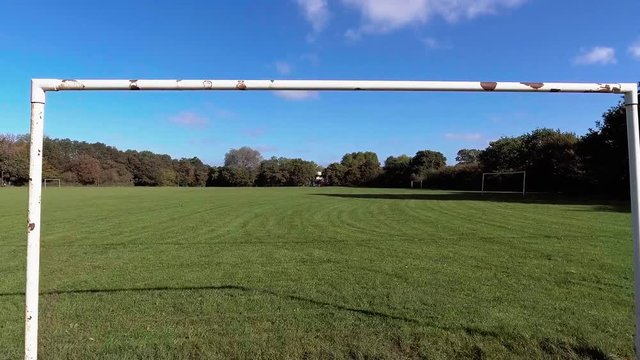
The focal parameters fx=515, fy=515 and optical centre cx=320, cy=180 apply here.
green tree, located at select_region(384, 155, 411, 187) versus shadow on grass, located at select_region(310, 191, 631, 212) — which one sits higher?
green tree, located at select_region(384, 155, 411, 187)

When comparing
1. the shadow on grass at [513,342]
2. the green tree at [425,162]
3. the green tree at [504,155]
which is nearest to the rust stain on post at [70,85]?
the shadow on grass at [513,342]

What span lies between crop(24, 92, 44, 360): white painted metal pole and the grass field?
75 cm

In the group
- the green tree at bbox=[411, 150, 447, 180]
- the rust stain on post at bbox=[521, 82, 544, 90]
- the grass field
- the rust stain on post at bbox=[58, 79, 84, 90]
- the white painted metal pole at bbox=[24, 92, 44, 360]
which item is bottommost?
the grass field

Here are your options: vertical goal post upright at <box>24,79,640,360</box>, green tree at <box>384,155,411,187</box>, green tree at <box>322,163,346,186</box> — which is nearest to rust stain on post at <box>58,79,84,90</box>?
vertical goal post upright at <box>24,79,640,360</box>

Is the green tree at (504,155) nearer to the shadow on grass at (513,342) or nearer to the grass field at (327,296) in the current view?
the grass field at (327,296)

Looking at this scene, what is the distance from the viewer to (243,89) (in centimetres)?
407

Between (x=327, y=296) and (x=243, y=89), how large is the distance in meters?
3.54

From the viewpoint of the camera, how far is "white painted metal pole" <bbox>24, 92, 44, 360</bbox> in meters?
3.68

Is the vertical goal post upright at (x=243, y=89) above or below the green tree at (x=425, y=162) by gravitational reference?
below

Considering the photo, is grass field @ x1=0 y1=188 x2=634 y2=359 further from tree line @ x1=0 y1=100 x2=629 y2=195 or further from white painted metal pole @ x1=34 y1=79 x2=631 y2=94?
tree line @ x1=0 y1=100 x2=629 y2=195

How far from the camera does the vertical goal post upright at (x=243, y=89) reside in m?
3.74

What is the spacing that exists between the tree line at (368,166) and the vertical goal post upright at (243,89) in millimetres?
34232

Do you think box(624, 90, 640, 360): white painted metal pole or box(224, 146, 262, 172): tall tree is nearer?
box(624, 90, 640, 360): white painted metal pole

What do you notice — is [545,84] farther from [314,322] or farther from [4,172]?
[4,172]
